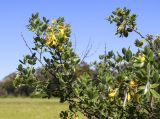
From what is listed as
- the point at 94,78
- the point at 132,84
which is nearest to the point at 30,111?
the point at 94,78

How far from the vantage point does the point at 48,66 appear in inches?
168

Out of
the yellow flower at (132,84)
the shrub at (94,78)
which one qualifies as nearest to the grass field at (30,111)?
the shrub at (94,78)

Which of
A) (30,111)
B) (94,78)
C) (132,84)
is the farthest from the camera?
(30,111)

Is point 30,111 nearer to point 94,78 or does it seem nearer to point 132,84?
point 94,78

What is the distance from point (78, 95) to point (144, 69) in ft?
4.34

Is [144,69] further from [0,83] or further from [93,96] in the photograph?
[0,83]

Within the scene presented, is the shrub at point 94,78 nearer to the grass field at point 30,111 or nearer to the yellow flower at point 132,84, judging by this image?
the yellow flower at point 132,84

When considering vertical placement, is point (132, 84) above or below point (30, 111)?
below

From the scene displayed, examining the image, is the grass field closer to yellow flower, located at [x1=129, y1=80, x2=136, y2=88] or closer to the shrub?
the shrub

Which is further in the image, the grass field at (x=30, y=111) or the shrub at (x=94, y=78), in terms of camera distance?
the grass field at (x=30, y=111)

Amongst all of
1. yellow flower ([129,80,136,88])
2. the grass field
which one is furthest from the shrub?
the grass field

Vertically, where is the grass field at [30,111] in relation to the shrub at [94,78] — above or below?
above

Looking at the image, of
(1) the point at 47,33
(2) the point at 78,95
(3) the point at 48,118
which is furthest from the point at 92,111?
(3) the point at 48,118

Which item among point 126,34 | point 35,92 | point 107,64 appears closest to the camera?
point 126,34
